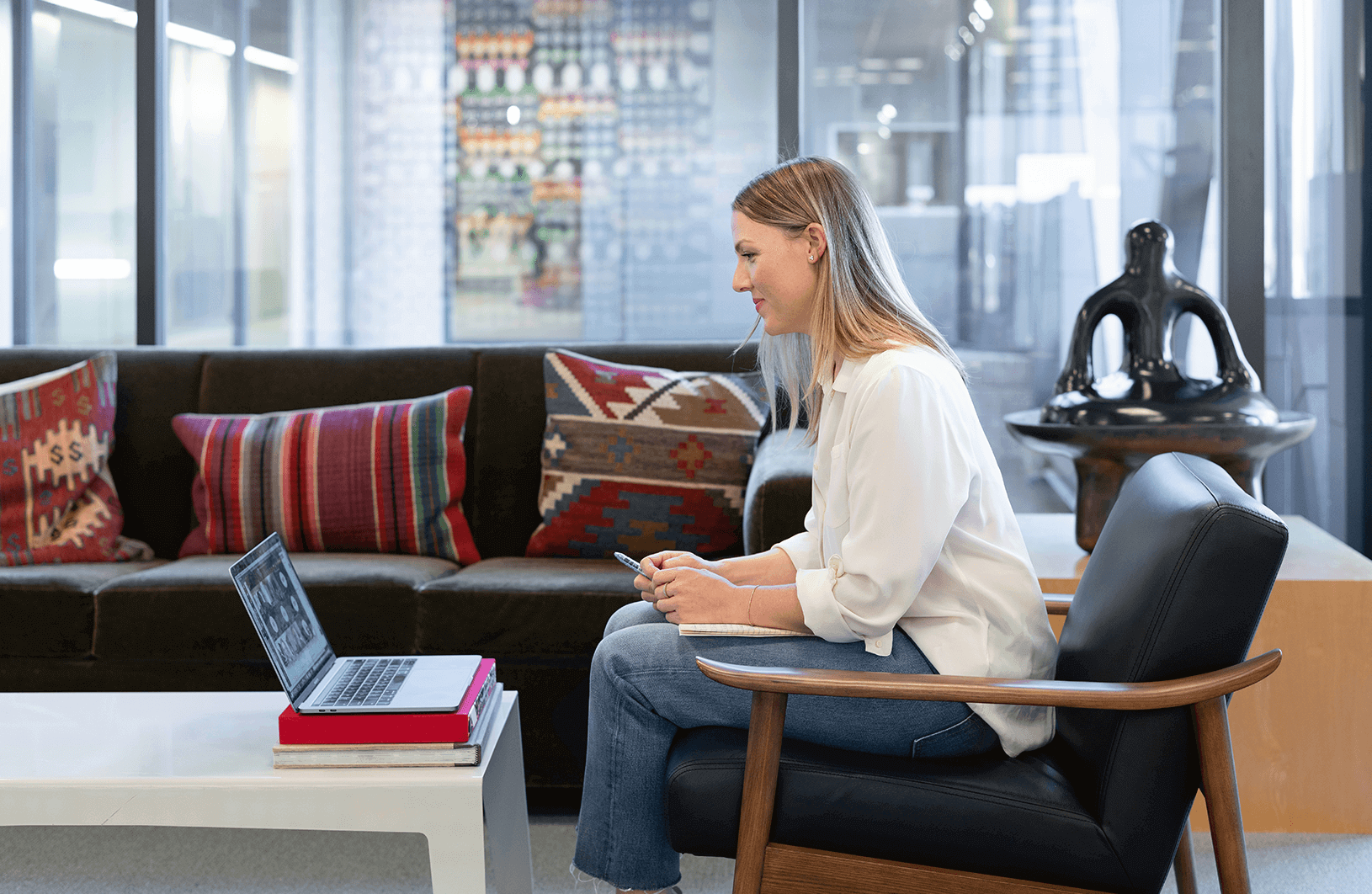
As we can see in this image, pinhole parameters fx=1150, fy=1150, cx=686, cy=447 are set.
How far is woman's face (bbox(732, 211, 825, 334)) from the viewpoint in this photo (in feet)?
5.07

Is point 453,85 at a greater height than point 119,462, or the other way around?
point 453,85

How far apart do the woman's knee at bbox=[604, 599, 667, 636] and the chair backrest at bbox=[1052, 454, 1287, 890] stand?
2.02 ft

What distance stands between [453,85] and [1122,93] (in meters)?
1.98

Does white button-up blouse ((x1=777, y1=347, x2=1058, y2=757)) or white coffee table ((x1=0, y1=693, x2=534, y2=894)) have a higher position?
white button-up blouse ((x1=777, y1=347, x2=1058, y2=757))

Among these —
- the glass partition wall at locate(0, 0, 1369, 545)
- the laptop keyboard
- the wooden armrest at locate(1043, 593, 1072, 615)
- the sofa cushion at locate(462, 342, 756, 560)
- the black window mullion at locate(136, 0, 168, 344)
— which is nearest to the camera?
the laptop keyboard

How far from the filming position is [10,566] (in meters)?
2.56

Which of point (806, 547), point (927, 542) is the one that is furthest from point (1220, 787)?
point (806, 547)

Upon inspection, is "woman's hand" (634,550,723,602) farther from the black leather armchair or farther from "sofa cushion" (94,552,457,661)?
"sofa cushion" (94,552,457,661)

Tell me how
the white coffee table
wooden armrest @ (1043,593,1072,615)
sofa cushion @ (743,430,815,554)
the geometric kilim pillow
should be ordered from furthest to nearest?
the geometric kilim pillow < sofa cushion @ (743,430,815,554) < wooden armrest @ (1043,593,1072,615) < the white coffee table

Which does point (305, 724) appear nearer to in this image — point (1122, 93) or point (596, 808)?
point (596, 808)

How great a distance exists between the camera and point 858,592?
1373 mm

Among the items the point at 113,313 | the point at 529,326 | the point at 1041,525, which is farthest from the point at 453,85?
the point at 1041,525

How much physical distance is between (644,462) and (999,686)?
1.42m

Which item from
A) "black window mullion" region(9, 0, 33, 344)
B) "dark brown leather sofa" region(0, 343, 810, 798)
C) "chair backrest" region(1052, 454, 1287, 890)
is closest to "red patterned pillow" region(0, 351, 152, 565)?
"dark brown leather sofa" region(0, 343, 810, 798)
